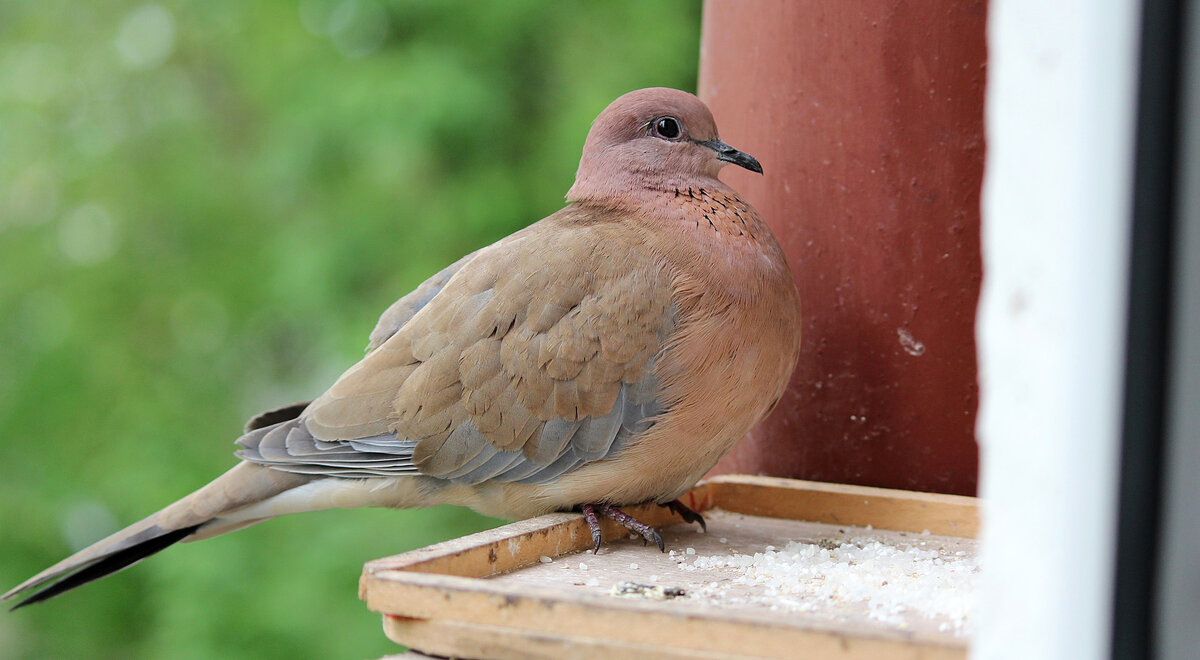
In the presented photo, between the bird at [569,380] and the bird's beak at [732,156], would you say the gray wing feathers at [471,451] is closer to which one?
the bird at [569,380]

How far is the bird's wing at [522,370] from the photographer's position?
79.0 inches

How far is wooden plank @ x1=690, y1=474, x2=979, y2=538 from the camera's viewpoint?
6.93 ft

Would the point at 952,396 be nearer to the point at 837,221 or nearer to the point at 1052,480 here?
the point at 837,221

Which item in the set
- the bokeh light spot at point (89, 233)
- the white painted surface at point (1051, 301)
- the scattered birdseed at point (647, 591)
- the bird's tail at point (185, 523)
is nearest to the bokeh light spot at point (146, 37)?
the bokeh light spot at point (89, 233)

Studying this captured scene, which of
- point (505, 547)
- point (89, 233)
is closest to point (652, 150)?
point (505, 547)

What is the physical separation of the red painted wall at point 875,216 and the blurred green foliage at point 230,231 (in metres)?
1.87

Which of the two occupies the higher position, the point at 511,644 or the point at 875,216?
the point at 875,216

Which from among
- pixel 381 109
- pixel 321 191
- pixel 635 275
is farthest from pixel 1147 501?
pixel 321 191

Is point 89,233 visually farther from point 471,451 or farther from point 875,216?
point 875,216

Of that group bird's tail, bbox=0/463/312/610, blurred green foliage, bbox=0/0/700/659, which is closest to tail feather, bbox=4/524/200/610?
bird's tail, bbox=0/463/312/610

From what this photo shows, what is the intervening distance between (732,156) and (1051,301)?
154cm

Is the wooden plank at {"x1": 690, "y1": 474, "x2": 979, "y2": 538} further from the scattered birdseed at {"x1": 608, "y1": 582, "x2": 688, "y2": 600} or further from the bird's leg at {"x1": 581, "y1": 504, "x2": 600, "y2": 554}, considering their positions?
the scattered birdseed at {"x1": 608, "y1": 582, "x2": 688, "y2": 600}

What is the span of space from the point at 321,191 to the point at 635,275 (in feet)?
9.59

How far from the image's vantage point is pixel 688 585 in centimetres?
164
